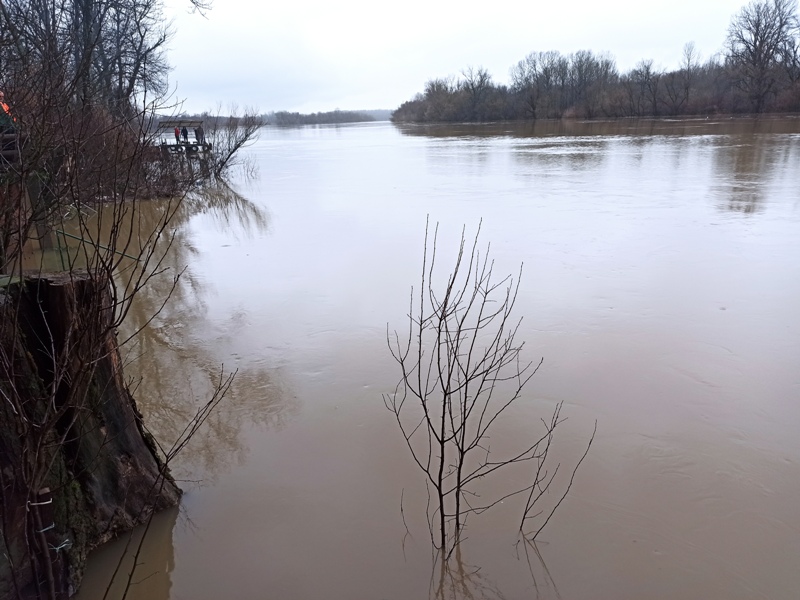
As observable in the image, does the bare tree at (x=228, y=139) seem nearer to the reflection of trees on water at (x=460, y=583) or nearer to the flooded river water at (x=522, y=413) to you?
the flooded river water at (x=522, y=413)

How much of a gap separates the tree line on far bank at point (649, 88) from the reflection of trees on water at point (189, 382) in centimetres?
5142

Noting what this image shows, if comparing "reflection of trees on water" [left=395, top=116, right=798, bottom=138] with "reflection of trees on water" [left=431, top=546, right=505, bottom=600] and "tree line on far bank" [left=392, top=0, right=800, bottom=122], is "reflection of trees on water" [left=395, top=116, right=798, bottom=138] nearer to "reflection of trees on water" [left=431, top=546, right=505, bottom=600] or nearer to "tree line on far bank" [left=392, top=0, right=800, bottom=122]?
"tree line on far bank" [left=392, top=0, right=800, bottom=122]

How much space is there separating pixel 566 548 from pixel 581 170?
16050mm

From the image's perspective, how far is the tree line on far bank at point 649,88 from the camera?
160 feet

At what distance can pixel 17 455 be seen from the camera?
2305 mm

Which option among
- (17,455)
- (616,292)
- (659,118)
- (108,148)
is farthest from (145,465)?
(659,118)

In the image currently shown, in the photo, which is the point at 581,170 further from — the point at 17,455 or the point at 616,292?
the point at 17,455

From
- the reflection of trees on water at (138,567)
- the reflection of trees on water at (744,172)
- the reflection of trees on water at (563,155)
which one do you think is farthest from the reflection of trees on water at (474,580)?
the reflection of trees on water at (563,155)

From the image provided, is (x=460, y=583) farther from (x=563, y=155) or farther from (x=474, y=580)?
(x=563, y=155)

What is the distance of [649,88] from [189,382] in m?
61.9

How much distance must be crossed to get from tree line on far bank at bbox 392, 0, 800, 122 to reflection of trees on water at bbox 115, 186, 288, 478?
51417 mm

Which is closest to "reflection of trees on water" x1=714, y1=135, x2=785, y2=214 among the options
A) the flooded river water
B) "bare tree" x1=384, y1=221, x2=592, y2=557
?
the flooded river water

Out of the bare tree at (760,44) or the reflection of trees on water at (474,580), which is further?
the bare tree at (760,44)

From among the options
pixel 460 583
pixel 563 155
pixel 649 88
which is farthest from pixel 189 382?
pixel 649 88
